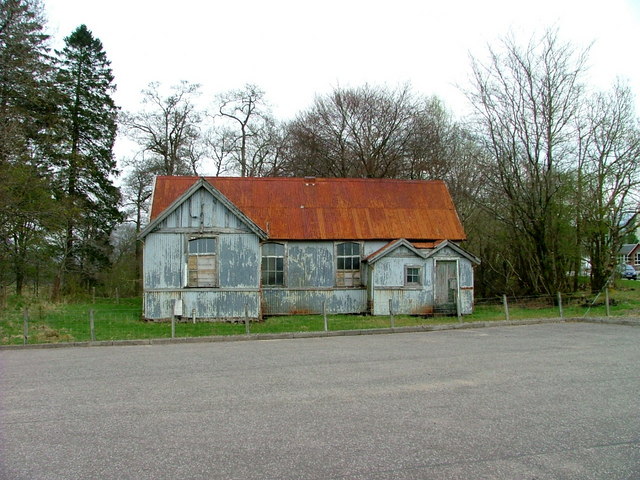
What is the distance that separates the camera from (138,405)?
311 inches

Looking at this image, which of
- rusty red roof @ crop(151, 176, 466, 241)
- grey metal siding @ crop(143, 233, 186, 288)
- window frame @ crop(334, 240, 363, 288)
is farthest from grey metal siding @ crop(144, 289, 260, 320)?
window frame @ crop(334, 240, 363, 288)

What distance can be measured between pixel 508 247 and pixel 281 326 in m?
17.5

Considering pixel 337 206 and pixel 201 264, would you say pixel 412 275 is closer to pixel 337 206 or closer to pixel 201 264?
pixel 337 206

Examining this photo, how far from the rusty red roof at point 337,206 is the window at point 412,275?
216cm

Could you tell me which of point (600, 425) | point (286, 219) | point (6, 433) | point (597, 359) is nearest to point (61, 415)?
point (6, 433)

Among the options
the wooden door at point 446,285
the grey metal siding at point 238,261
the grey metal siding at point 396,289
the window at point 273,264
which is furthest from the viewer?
the window at point 273,264

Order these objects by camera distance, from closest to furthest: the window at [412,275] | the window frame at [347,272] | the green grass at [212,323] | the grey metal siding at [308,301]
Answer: the green grass at [212,323] → the window at [412,275] → the grey metal siding at [308,301] → the window frame at [347,272]

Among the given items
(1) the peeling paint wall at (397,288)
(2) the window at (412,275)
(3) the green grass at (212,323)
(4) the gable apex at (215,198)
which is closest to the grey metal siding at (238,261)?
(4) the gable apex at (215,198)

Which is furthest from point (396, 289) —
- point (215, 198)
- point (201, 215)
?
point (201, 215)

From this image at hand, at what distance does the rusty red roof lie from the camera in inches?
974

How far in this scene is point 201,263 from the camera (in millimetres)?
21531

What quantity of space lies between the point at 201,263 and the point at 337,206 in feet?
25.1

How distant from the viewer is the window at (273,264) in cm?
2408

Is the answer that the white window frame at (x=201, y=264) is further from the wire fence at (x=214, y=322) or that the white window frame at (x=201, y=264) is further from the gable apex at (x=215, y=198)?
the wire fence at (x=214, y=322)
